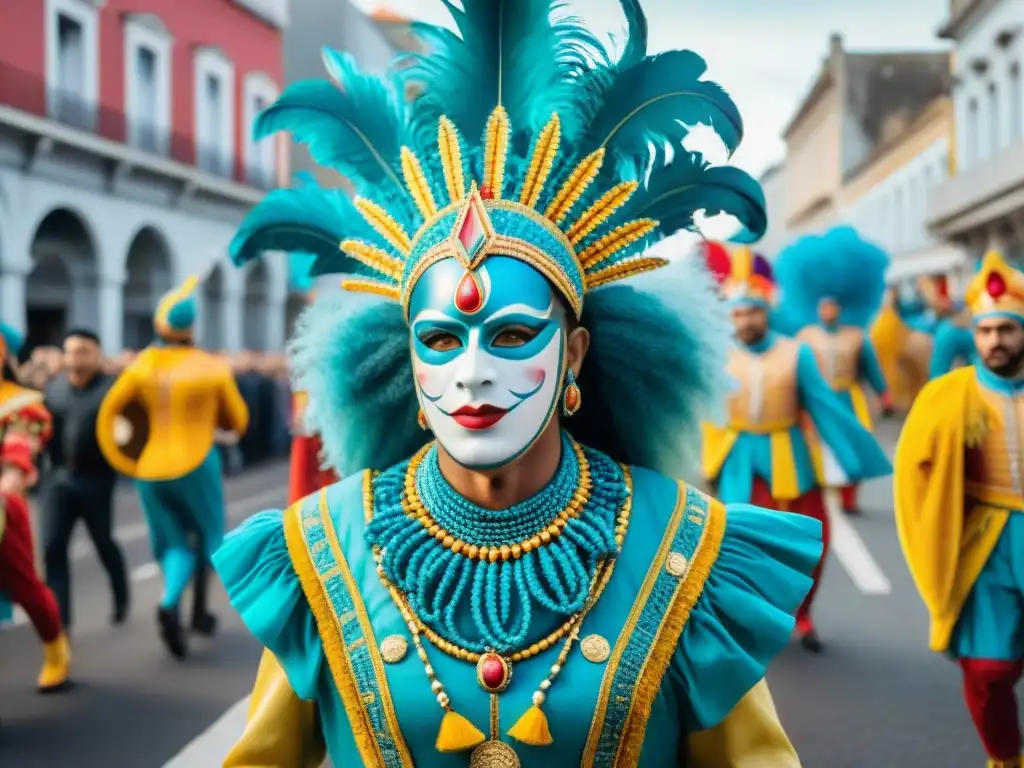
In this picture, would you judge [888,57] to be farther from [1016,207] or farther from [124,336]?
[124,336]

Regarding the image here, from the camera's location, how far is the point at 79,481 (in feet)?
23.6

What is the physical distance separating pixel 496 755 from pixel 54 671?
14.8 feet

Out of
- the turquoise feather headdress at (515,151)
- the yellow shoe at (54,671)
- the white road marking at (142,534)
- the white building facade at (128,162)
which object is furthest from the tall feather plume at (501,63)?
the white building facade at (128,162)

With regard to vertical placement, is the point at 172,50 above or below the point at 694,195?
above

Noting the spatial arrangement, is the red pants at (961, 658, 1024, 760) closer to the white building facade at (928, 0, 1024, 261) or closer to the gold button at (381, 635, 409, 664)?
the gold button at (381, 635, 409, 664)

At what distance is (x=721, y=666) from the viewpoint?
2258 millimetres

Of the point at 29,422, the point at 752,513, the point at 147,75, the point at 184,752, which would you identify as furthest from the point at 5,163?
the point at 752,513

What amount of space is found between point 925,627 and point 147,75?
19.6 meters

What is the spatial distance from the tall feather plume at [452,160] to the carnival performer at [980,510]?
9.18ft

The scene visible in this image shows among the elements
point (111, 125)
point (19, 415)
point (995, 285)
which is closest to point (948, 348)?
point (995, 285)

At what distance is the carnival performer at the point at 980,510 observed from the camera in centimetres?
446

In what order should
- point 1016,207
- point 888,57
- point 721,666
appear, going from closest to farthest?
1. point 721,666
2. point 1016,207
3. point 888,57

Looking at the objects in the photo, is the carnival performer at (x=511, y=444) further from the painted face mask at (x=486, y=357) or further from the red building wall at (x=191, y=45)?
the red building wall at (x=191, y=45)

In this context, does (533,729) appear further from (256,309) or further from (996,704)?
(256,309)
